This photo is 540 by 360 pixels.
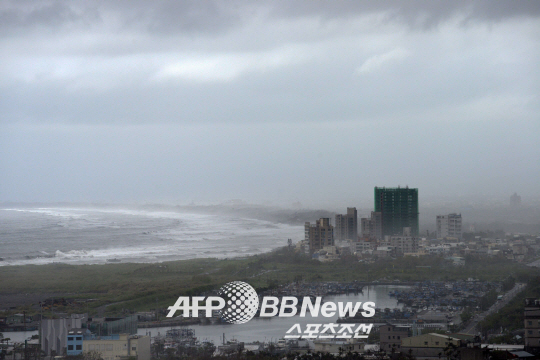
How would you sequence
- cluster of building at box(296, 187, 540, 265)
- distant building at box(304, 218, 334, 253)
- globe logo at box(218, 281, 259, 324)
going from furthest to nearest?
distant building at box(304, 218, 334, 253), cluster of building at box(296, 187, 540, 265), globe logo at box(218, 281, 259, 324)

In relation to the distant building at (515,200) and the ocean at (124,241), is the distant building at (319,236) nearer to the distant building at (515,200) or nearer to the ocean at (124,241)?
the ocean at (124,241)

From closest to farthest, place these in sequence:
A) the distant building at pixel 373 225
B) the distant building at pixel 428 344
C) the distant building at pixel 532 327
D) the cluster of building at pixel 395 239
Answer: the distant building at pixel 428 344 → the distant building at pixel 532 327 → the cluster of building at pixel 395 239 → the distant building at pixel 373 225

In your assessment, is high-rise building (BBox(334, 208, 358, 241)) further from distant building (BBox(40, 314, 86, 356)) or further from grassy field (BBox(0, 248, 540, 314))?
distant building (BBox(40, 314, 86, 356))

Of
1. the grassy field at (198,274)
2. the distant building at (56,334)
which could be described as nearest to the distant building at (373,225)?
the grassy field at (198,274)

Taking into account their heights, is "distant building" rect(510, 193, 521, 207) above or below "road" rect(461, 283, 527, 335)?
above

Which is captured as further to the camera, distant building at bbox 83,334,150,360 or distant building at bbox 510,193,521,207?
distant building at bbox 510,193,521,207

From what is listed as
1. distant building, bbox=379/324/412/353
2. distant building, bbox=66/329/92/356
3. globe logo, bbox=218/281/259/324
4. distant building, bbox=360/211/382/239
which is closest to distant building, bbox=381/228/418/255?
distant building, bbox=360/211/382/239

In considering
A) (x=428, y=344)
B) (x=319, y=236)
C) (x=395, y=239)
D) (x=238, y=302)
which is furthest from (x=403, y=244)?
(x=428, y=344)

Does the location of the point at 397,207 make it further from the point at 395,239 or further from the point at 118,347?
the point at 118,347
